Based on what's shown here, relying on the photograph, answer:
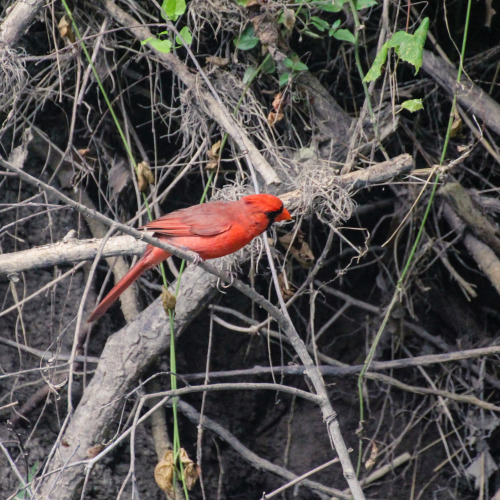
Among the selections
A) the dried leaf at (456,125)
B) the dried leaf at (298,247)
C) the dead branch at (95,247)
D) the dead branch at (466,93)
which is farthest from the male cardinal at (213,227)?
the dead branch at (466,93)

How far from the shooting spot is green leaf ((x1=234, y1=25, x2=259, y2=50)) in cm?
343

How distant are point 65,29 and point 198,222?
4.17ft

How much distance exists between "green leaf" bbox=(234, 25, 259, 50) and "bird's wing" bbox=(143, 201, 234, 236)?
88cm

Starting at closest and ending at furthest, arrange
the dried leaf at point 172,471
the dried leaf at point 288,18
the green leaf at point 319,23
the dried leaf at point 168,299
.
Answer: the dried leaf at point 172,471, the dried leaf at point 168,299, the dried leaf at point 288,18, the green leaf at point 319,23

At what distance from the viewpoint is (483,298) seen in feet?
13.4

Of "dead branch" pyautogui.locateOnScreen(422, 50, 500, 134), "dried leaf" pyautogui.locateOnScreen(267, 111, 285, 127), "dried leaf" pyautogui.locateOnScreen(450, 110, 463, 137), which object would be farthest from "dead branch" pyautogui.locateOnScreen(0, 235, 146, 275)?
"dead branch" pyautogui.locateOnScreen(422, 50, 500, 134)

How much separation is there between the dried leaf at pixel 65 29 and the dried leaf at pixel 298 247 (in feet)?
5.03

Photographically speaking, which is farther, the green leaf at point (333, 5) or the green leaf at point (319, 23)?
the green leaf at point (319, 23)

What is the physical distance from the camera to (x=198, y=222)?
309 cm

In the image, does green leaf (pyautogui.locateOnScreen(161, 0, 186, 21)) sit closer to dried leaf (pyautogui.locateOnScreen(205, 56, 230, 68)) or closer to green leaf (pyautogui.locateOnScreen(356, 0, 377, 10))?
dried leaf (pyautogui.locateOnScreen(205, 56, 230, 68))

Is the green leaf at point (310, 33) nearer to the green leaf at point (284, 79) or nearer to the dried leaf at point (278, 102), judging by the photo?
the green leaf at point (284, 79)

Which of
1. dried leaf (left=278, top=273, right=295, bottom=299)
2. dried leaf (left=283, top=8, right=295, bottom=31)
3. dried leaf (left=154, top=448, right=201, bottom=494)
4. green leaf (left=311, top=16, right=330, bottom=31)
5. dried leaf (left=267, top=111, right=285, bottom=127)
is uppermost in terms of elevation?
dried leaf (left=283, top=8, right=295, bottom=31)

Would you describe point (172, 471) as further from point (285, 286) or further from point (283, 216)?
point (283, 216)

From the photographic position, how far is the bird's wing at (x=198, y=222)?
3.03m
